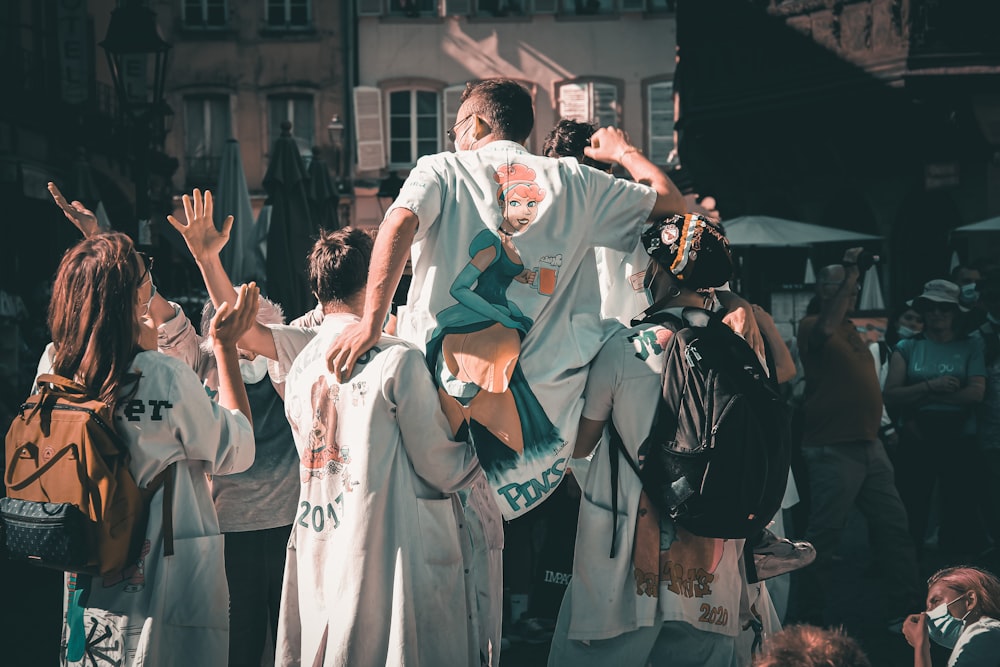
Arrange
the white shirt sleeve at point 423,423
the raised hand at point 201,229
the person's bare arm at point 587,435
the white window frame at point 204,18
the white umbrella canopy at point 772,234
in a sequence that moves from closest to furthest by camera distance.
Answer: the white shirt sleeve at point 423,423 → the person's bare arm at point 587,435 → the raised hand at point 201,229 → the white umbrella canopy at point 772,234 → the white window frame at point 204,18

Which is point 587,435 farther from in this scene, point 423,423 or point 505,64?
point 505,64

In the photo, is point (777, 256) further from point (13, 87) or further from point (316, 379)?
point (316, 379)

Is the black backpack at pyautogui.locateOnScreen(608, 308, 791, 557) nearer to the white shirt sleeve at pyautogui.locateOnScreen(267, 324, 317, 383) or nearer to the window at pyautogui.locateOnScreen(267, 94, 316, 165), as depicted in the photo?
the white shirt sleeve at pyautogui.locateOnScreen(267, 324, 317, 383)

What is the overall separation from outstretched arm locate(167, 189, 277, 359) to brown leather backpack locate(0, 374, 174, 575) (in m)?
0.87

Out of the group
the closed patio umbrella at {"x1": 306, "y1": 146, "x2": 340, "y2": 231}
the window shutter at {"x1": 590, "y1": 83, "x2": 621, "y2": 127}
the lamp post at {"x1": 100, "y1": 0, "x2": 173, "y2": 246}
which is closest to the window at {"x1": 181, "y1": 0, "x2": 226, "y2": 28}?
the window shutter at {"x1": 590, "y1": 83, "x2": 621, "y2": 127}

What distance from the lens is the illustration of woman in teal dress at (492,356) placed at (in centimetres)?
415

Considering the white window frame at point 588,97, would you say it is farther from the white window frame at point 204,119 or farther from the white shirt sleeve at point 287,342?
the white shirt sleeve at point 287,342

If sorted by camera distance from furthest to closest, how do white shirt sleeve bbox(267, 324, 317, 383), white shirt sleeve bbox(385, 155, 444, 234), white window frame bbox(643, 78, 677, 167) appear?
white window frame bbox(643, 78, 677, 167) < white shirt sleeve bbox(267, 324, 317, 383) < white shirt sleeve bbox(385, 155, 444, 234)

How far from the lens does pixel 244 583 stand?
17.4 feet

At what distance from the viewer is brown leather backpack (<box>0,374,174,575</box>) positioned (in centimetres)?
369

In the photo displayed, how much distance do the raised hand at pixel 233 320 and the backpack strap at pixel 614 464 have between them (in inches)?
48.8

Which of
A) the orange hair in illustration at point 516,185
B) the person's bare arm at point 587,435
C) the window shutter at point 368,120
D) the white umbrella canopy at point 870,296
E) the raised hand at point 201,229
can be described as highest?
the window shutter at point 368,120

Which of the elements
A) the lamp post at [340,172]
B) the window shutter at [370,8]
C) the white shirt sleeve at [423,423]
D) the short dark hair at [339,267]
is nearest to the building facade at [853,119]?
the lamp post at [340,172]

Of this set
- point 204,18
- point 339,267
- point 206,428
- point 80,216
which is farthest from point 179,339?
point 204,18
